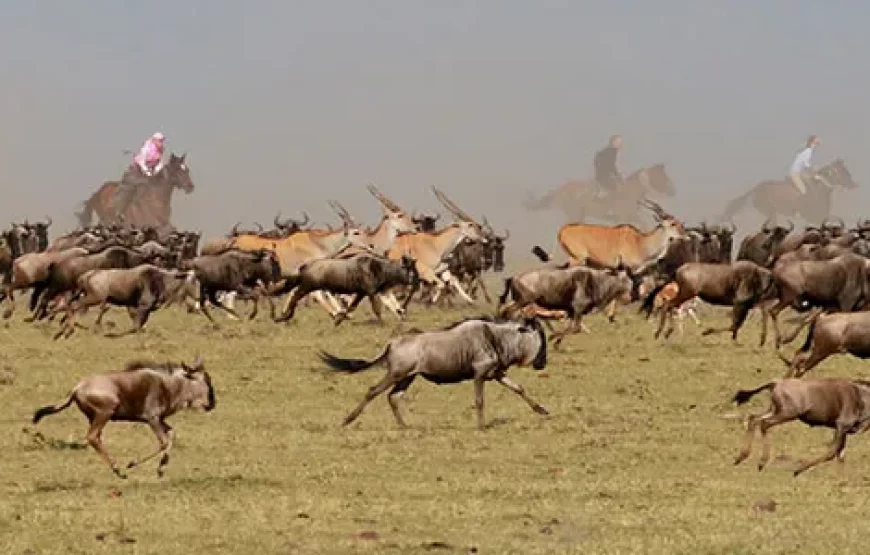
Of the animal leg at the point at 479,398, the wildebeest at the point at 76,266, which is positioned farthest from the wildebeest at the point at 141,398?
the wildebeest at the point at 76,266

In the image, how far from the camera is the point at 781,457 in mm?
14391

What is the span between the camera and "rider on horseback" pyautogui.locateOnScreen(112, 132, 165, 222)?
48188 millimetres

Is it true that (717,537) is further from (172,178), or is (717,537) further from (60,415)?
(172,178)

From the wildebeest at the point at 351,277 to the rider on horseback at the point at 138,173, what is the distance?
21.2 metres

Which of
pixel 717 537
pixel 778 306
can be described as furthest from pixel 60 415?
pixel 778 306

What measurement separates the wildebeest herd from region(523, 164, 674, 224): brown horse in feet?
98.5

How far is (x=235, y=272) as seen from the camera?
28.6m

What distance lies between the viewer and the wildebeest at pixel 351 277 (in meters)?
27.0

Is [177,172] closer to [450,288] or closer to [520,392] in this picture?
[450,288]

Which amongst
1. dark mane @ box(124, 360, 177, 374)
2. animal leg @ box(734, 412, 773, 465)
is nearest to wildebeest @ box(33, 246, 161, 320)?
dark mane @ box(124, 360, 177, 374)

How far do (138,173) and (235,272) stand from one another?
2080 cm

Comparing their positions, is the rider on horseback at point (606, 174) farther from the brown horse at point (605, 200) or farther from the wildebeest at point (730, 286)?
the wildebeest at point (730, 286)

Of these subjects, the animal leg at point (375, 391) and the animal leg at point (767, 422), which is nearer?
the animal leg at point (767, 422)

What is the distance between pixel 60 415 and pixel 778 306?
33.3 feet
